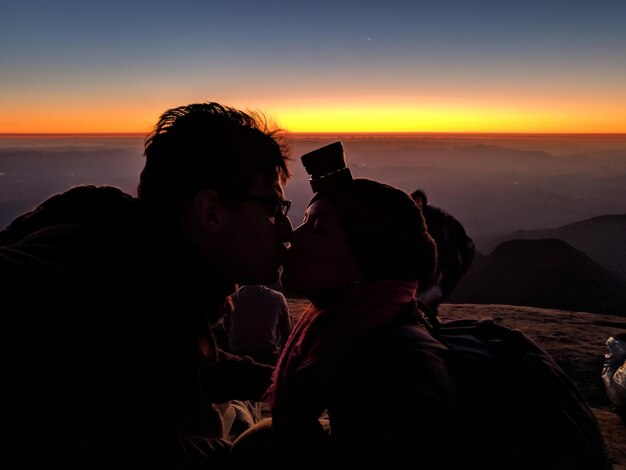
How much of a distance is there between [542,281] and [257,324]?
33212 millimetres

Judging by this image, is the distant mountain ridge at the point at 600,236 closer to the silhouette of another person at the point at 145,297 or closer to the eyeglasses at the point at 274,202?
the eyeglasses at the point at 274,202

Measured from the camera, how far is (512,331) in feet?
7.18

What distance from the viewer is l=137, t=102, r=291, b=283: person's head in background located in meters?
2.61

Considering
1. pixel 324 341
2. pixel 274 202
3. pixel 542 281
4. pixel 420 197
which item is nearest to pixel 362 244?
pixel 324 341

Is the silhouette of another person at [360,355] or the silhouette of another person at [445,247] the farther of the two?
the silhouette of another person at [445,247]

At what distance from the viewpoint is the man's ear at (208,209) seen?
2586mm

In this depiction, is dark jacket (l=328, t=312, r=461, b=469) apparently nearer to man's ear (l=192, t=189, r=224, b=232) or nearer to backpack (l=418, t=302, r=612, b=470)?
backpack (l=418, t=302, r=612, b=470)

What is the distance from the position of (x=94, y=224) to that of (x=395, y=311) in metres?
1.41

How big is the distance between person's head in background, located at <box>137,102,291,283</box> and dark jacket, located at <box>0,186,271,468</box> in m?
0.11

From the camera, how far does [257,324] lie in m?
5.81

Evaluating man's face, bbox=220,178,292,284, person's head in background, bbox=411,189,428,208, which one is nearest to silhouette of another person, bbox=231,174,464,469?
man's face, bbox=220,178,292,284

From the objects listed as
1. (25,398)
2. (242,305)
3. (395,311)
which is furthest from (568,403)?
(242,305)

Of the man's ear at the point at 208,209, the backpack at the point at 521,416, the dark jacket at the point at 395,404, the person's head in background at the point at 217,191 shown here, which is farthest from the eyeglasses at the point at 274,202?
the backpack at the point at 521,416

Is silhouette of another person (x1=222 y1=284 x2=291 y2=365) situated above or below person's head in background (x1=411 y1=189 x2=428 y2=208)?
below
